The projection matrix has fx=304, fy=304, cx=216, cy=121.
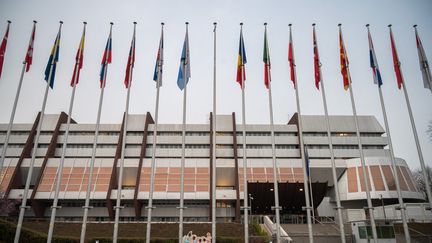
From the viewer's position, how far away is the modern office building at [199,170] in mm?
43969

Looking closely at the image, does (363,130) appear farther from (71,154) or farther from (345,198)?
(71,154)

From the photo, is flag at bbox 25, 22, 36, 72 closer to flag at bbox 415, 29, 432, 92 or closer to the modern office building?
flag at bbox 415, 29, 432, 92

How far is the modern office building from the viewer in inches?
1731

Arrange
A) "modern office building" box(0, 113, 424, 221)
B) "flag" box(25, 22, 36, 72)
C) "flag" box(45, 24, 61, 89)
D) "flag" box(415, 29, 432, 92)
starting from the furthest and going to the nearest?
"modern office building" box(0, 113, 424, 221) < "flag" box(45, 24, 61, 89) < "flag" box(25, 22, 36, 72) < "flag" box(415, 29, 432, 92)

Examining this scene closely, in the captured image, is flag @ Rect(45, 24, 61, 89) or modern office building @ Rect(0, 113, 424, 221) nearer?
flag @ Rect(45, 24, 61, 89)

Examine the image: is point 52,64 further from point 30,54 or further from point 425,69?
point 425,69

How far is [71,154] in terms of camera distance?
55969 mm

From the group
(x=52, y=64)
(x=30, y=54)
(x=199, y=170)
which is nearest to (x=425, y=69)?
(x=52, y=64)

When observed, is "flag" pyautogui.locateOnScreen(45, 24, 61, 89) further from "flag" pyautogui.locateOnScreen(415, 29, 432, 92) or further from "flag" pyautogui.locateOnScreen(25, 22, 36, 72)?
"flag" pyautogui.locateOnScreen(415, 29, 432, 92)

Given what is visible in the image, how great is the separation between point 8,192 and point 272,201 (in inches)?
1486

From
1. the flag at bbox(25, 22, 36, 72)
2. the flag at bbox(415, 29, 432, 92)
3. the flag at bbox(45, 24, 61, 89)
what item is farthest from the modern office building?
the flag at bbox(25, 22, 36, 72)

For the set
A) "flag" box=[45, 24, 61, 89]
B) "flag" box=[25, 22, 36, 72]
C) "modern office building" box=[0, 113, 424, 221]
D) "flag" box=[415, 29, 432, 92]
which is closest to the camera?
"flag" box=[415, 29, 432, 92]

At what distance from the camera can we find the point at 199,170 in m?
48.2

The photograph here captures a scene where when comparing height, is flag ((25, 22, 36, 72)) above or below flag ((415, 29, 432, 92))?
above
